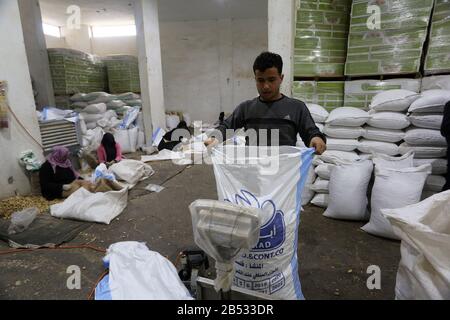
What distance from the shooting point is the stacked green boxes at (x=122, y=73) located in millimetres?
6570

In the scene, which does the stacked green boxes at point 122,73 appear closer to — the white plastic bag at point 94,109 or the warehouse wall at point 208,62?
the white plastic bag at point 94,109

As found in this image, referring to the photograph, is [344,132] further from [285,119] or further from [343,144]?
[285,119]

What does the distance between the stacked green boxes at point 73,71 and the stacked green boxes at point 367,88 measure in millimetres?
5320

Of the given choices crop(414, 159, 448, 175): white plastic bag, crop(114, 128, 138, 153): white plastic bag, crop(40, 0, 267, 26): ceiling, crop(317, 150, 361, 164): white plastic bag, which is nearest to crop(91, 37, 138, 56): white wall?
crop(40, 0, 267, 26): ceiling

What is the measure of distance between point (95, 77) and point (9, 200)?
168 inches

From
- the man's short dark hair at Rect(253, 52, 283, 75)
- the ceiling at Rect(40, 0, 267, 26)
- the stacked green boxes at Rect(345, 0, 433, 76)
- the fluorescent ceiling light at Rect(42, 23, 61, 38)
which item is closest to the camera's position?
the man's short dark hair at Rect(253, 52, 283, 75)

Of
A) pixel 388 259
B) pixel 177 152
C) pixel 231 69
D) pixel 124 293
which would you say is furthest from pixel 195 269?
pixel 231 69

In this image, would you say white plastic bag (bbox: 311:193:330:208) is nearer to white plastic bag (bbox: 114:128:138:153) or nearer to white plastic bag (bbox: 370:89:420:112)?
white plastic bag (bbox: 370:89:420:112)

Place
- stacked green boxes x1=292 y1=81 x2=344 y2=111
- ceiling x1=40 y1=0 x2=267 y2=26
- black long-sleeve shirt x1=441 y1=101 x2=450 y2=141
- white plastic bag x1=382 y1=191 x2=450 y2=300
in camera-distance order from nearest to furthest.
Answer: white plastic bag x1=382 y1=191 x2=450 y2=300
black long-sleeve shirt x1=441 y1=101 x2=450 y2=141
stacked green boxes x1=292 y1=81 x2=344 y2=111
ceiling x1=40 y1=0 x2=267 y2=26

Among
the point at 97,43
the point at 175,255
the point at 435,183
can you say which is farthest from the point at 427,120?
the point at 97,43

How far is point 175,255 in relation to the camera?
203cm

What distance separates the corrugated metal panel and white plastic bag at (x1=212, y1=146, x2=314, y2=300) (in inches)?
134

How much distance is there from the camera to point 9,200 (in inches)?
117

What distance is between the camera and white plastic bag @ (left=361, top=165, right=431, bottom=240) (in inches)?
78.8
